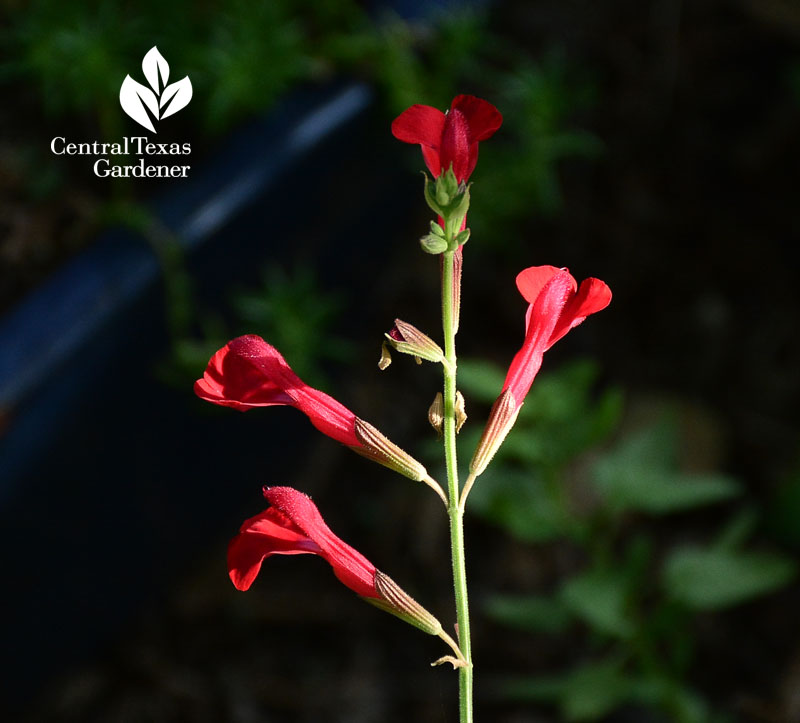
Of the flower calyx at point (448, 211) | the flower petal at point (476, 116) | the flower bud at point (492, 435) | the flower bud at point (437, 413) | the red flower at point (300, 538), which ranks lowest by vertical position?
the red flower at point (300, 538)

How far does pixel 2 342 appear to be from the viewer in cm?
146

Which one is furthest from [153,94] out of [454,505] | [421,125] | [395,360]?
[454,505]

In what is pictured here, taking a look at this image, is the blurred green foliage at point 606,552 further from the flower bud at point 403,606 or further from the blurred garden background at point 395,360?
the flower bud at point 403,606

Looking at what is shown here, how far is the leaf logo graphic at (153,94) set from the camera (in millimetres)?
1576

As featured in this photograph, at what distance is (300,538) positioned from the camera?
2.22ft

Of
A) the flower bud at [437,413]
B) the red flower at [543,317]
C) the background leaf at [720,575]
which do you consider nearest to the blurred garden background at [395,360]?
the background leaf at [720,575]

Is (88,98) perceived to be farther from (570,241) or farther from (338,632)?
(570,241)

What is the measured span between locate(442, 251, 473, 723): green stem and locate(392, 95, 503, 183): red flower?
0.07m

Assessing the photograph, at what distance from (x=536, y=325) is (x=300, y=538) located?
0.71ft

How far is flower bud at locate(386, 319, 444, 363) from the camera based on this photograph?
0.57 metres

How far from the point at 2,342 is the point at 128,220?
12.4 inches

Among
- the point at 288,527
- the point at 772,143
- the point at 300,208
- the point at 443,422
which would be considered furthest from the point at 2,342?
the point at 772,143

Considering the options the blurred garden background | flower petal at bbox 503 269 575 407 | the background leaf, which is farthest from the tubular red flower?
the background leaf

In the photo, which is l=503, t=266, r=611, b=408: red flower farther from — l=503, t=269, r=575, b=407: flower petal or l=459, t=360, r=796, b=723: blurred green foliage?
l=459, t=360, r=796, b=723: blurred green foliage
